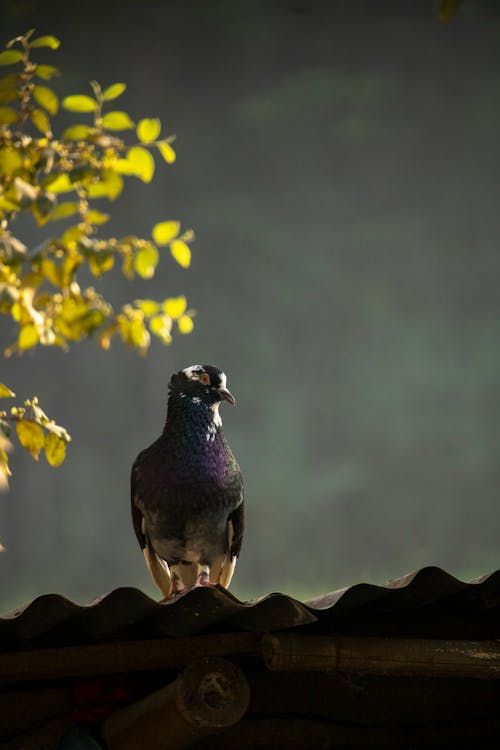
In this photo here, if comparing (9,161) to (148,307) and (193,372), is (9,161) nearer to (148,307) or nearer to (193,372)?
(148,307)

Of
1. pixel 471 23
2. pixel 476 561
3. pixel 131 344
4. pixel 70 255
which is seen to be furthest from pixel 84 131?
pixel 471 23

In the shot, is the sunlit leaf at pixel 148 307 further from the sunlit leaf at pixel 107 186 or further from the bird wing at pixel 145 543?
the bird wing at pixel 145 543

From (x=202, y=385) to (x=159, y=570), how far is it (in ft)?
2.31

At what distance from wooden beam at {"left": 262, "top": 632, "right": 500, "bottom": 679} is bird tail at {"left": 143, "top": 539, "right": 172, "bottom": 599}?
1443 mm

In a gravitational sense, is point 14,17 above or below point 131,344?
above

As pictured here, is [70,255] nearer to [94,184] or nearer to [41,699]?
[94,184]

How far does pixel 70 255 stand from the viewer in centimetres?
187

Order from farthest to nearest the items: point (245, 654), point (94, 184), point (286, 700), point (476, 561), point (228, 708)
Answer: point (476, 561) < point (286, 700) < point (245, 654) < point (228, 708) < point (94, 184)

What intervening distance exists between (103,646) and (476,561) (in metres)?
8.95

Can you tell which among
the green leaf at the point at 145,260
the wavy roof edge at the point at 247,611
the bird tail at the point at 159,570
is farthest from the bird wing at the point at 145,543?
the green leaf at the point at 145,260

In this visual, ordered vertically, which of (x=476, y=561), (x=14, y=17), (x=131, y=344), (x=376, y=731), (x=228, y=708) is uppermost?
(x=14, y=17)

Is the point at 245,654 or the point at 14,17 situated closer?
the point at 245,654

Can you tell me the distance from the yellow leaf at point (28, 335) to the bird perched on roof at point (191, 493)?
5.20 ft

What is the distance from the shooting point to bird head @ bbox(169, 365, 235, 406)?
3.71m
